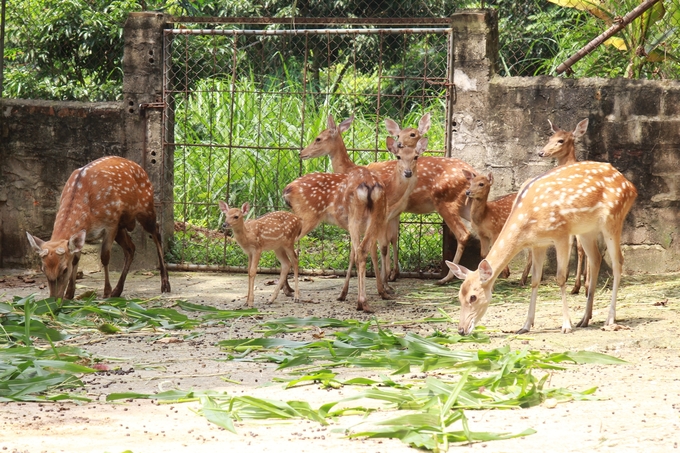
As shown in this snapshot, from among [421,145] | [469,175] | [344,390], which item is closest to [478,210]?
[469,175]

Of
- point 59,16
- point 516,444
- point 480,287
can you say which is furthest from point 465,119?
point 59,16

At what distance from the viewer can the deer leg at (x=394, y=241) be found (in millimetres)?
9445

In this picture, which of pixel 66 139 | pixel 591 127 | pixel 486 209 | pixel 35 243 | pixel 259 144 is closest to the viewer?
pixel 35 243

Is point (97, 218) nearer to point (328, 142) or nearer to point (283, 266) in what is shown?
point (283, 266)

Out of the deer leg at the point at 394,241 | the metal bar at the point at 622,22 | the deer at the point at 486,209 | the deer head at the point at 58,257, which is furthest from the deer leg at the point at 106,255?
the metal bar at the point at 622,22

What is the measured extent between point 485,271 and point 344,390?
73.7 inches

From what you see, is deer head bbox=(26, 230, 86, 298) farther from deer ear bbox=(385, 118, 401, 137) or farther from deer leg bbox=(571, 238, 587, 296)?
deer leg bbox=(571, 238, 587, 296)

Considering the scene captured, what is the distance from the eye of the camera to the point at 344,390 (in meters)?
5.01

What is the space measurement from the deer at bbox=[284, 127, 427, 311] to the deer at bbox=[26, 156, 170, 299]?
1.42 meters

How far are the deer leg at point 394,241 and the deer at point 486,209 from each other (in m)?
0.84

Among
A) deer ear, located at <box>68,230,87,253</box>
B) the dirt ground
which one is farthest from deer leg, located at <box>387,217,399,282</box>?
deer ear, located at <box>68,230,87,253</box>

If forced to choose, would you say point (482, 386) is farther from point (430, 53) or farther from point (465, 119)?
point (430, 53)

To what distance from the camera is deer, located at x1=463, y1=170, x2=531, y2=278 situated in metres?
8.77

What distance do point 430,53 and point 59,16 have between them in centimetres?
575
